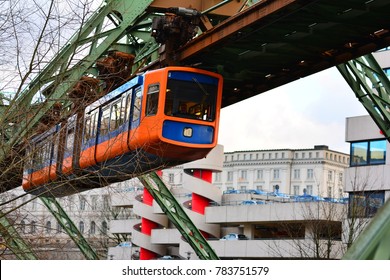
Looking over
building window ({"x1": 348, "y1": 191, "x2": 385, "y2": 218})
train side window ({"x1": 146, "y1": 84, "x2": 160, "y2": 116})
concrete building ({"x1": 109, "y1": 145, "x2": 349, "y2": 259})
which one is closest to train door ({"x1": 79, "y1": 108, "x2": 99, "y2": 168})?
train side window ({"x1": 146, "y1": 84, "x2": 160, "y2": 116})

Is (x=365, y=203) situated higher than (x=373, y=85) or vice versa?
(x=373, y=85)

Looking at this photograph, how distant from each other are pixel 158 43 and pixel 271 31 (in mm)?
4009

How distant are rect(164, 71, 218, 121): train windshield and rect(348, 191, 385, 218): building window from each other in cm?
1533

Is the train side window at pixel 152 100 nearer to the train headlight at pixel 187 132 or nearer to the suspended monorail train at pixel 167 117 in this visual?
the suspended monorail train at pixel 167 117

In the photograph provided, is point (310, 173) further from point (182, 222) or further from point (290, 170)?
point (182, 222)

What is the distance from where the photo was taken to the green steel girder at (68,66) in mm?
13617

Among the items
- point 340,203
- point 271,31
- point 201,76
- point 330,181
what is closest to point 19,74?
point 271,31

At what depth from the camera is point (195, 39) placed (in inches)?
795

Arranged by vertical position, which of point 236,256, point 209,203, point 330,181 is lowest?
point 236,256

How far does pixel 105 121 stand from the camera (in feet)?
77.4

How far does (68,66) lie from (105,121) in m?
10.5

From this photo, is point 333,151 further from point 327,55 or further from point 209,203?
point 327,55

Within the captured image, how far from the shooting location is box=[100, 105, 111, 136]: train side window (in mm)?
23406

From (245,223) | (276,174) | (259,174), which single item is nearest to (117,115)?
(245,223)
